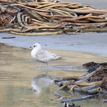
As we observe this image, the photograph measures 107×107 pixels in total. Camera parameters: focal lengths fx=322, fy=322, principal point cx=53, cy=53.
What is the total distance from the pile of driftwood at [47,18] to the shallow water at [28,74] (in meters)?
3.74

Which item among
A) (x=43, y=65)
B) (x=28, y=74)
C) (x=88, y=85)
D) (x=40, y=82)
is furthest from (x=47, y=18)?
(x=88, y=85)

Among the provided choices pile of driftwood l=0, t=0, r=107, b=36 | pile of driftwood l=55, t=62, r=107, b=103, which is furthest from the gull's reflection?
pile of driftwood l=0, t=0, r=107, b=36

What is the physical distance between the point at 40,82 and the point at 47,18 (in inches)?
407

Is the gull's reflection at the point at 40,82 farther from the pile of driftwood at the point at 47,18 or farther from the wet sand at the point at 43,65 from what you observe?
the pile of driftwood at the point at 47,18

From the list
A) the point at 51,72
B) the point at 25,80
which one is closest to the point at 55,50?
the point at 51,72

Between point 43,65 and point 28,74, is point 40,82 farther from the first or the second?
point 43,65

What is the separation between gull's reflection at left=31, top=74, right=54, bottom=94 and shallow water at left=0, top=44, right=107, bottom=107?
5cm

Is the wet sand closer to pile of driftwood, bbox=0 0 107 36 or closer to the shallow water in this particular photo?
the shallow water

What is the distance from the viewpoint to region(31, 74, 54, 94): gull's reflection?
552 centimetres

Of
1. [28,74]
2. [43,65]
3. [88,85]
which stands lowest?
[43,65]

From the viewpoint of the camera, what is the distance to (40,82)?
5.99 metres

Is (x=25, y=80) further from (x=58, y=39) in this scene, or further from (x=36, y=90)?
(x=58, y=39)

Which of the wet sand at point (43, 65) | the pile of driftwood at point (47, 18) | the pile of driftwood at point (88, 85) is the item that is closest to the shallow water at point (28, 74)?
the wet sand at point (43, 65)

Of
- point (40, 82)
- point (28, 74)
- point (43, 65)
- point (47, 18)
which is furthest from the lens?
point (47, 18)
